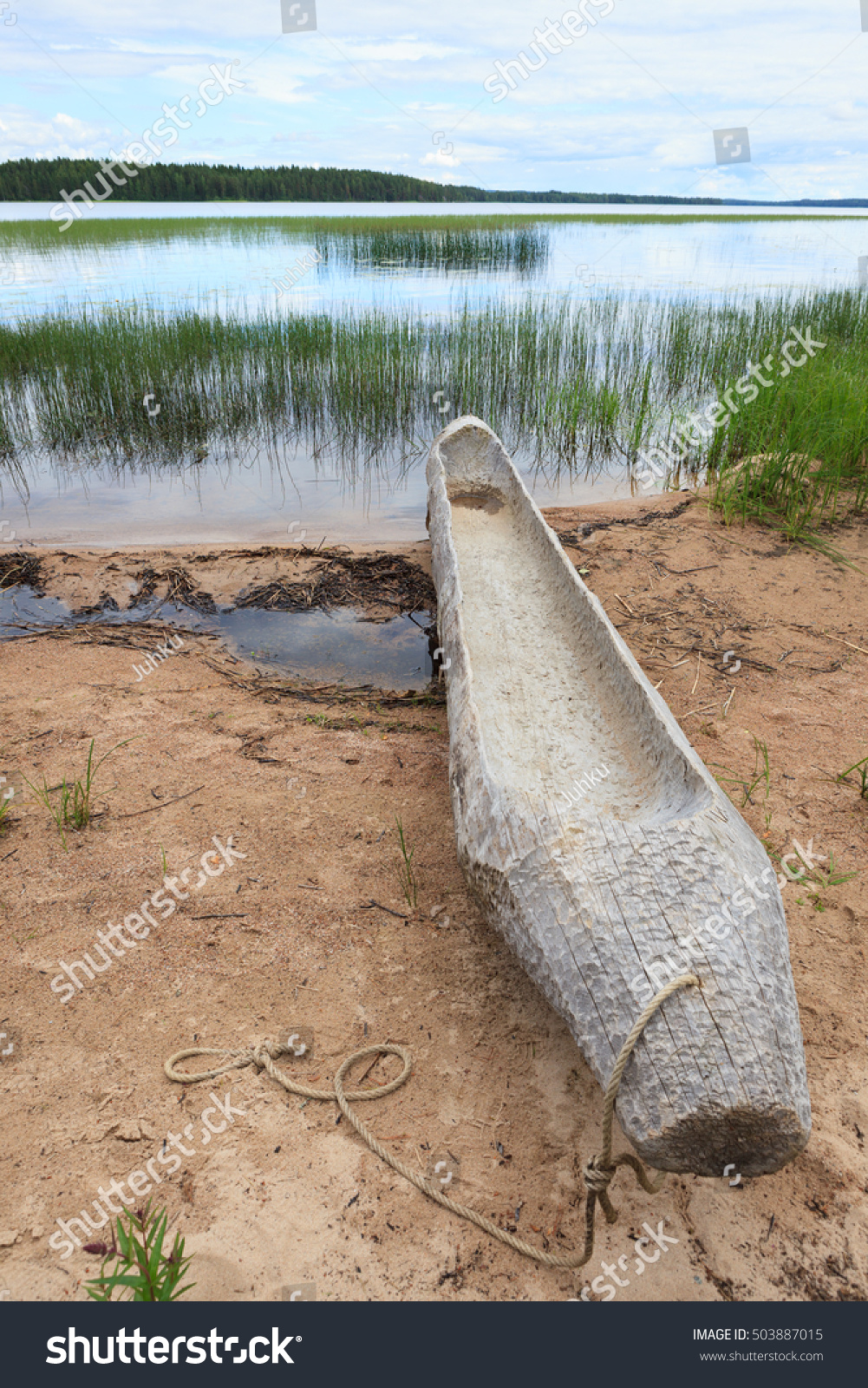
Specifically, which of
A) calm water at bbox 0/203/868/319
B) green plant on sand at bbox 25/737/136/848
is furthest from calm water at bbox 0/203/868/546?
green plant on sand at bbox 25/737/136/848

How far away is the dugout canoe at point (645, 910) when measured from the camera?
4.15ft

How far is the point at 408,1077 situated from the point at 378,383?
20.9ft

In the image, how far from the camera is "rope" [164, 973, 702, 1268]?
4.18 ft

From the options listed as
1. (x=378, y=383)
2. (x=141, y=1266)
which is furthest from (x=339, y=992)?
(x=378, y=383)

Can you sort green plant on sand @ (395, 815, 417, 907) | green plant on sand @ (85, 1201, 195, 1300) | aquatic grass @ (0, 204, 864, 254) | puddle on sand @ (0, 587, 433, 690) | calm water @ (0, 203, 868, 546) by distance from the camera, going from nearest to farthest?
1. green plant on sand @ (85, 1201, 195, 1300)
2. green plant on sand @ (395, 815, 417, 907)
3. puddle on sand @ (0, 587, 433, 690)
4. calm water @ (0, 203, 868, 546)
5. aquatic grass @ (0, 204, 864, 254)

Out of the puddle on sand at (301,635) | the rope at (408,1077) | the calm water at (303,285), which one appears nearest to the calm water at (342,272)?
the calm water at (303,285)

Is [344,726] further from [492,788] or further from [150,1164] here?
[150,1164]

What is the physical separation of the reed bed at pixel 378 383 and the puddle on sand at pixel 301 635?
256 centimetres

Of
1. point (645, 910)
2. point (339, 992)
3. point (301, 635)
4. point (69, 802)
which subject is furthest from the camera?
point (301, 635)

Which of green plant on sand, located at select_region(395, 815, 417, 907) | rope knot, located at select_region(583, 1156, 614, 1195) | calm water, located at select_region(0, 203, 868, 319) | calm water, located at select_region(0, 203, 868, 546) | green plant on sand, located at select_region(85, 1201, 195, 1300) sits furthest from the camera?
calm water, located at select_region(0, 203, 868, 319)

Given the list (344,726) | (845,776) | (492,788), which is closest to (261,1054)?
(492,788)

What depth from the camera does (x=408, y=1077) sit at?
1668 millimetres

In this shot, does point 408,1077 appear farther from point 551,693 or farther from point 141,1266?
point 551,693

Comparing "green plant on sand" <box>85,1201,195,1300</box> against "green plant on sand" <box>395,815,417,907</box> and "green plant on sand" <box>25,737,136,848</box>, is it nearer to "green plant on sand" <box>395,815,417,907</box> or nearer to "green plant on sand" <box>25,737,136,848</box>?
"green plant on sand" <box>395,815,417,907</box>
